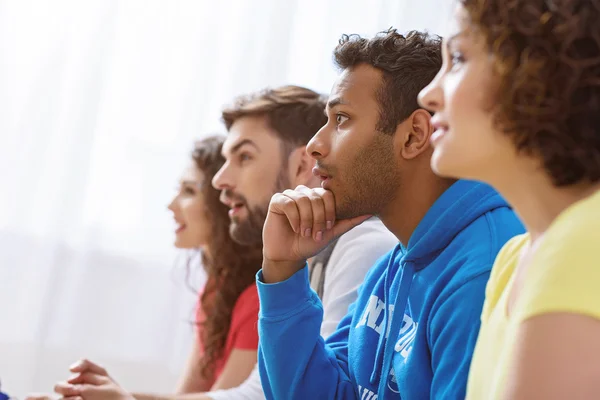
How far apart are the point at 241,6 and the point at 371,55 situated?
4.97ft

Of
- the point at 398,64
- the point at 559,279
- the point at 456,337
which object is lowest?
the point at 456,337

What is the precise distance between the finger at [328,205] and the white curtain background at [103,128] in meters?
1.36

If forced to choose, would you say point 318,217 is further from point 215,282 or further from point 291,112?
point 215,282

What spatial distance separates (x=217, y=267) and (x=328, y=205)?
3.16 feet

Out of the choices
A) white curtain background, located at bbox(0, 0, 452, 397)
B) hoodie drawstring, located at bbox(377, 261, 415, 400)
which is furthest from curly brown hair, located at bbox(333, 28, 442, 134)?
white curtain background, located at bbox(0, 0, 452, 397)

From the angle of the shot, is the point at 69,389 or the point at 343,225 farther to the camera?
the point at 69,389

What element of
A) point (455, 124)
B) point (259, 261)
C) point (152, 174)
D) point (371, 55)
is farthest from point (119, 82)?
point (455, 124)

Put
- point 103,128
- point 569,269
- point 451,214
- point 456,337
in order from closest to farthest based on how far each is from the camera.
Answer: point 569,269 < point 456,337 < point 451,214 < point 103,128

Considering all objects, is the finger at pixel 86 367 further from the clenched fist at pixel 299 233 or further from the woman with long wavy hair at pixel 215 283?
the clenched fist at pixel 299 233

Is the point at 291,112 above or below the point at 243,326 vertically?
above

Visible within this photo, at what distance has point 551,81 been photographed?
647 mm

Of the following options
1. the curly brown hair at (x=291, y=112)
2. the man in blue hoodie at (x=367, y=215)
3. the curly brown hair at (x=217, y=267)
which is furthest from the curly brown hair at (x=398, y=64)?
the curly brown hair at (x=217, y=267)

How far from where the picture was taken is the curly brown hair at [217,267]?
6.72ft

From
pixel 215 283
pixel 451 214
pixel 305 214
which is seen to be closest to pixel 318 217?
pixel 305 214
